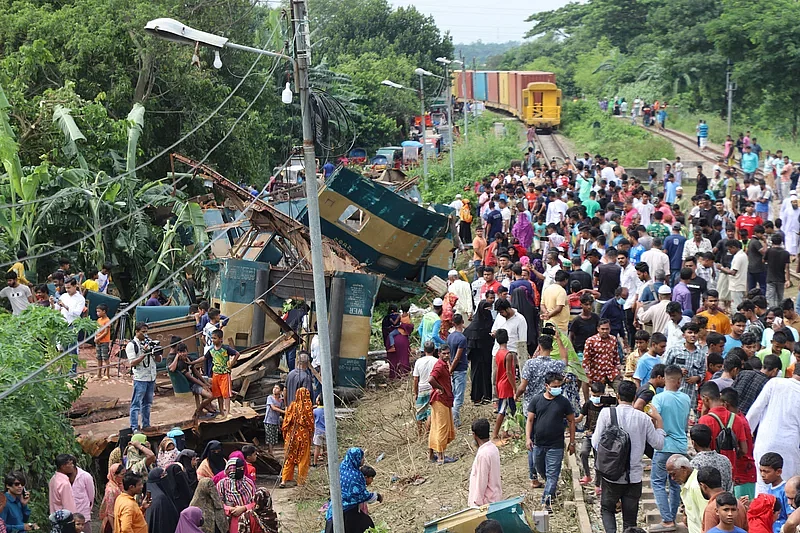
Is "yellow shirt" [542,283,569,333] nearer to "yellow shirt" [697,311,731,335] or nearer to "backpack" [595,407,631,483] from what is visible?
"yellow shirt" [697,311,731,335]

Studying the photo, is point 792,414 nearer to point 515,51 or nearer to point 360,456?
point 360,456

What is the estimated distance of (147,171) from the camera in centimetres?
2880

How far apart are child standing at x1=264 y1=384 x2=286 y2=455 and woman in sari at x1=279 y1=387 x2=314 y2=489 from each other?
0.69 m

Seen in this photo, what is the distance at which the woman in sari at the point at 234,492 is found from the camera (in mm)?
9898

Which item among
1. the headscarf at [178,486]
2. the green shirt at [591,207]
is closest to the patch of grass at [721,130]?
the green shirt at [591,207]

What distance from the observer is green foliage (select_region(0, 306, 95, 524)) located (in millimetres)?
11062

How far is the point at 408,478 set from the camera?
12836mm

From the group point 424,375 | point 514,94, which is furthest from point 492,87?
point 424,375

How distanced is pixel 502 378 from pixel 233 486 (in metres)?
3.58

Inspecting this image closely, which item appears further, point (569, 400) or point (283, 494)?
point (283, 494)

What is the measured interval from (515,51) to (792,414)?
4238 inches

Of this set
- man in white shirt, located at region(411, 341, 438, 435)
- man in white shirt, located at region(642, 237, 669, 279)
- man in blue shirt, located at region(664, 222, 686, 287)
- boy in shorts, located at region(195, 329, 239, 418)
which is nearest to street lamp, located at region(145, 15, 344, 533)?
man in white shirt, located at region(411, 341, 438, 435)

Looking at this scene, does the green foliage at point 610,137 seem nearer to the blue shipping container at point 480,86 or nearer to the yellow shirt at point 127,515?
the blue shipping container at point 480,86

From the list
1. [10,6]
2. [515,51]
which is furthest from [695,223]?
[515,51]
